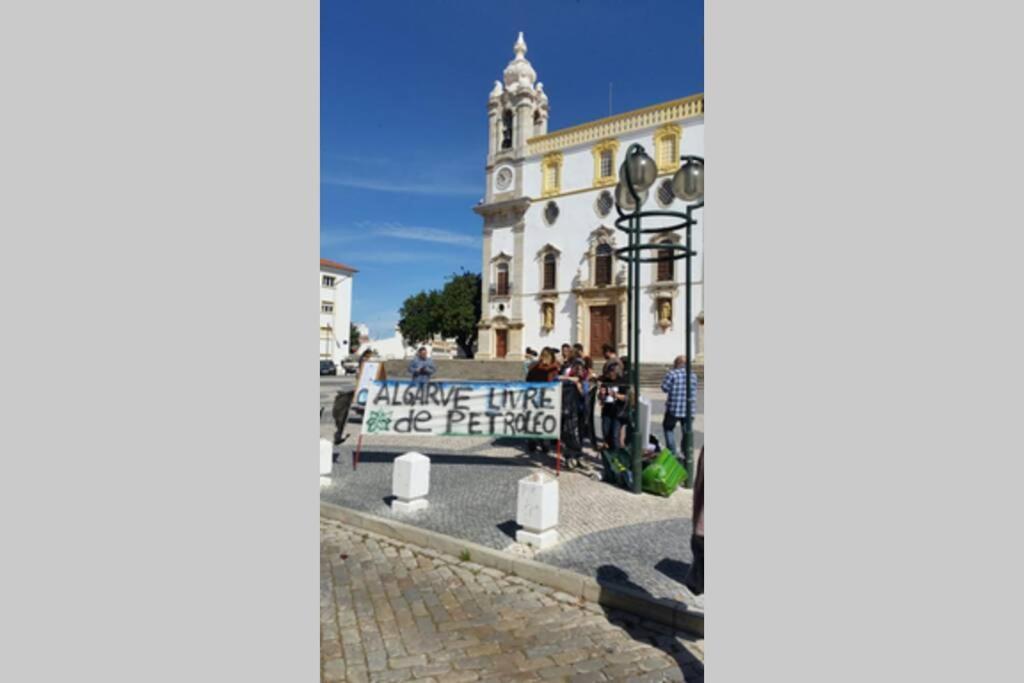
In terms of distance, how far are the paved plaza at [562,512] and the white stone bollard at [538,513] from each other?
0.09m

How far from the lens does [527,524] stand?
175 inches

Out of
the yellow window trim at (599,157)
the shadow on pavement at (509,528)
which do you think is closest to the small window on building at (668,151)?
the yellow window trim at (599,157)

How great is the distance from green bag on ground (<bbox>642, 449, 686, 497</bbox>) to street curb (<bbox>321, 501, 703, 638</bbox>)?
7.90ft

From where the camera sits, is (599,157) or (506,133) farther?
(506,133)

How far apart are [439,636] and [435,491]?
10.00ft

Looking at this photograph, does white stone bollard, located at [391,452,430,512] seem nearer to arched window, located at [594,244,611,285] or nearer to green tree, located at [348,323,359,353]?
green tree, located at [348,323,359,353]

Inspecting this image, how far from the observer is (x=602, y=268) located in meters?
30.4

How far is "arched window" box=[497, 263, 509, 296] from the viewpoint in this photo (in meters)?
33.9

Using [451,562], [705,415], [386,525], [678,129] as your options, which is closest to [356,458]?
[386,525]

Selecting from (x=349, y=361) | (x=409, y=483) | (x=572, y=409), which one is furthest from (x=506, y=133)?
(x=349, y=361)

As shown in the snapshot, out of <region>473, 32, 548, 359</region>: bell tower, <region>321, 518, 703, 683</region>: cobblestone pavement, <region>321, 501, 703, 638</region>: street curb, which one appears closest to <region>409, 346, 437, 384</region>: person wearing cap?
<region>321, 501, 703, 638</region>: street curb

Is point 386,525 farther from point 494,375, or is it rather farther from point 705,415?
point 494,375

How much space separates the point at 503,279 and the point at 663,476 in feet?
93.9

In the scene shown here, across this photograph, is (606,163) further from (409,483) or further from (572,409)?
(409,483)
